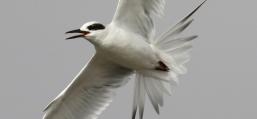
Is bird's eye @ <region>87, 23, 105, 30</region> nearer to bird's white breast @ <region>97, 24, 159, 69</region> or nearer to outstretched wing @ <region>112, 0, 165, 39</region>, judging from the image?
bird's white breast @ <region>97, 24, 159, 69</region>

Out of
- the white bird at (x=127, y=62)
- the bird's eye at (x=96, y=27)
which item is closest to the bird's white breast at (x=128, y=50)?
the white bird at (x=127, y=62)

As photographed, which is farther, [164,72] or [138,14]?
[164,72]

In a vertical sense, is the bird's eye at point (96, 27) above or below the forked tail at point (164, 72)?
above

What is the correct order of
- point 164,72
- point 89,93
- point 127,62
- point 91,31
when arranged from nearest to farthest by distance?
point 91,31 < point 127,62 < point 164,72 < point 89,93

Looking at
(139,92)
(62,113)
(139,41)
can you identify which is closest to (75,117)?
(62,113)

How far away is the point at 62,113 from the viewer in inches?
443

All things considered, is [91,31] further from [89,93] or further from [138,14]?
[89,93]

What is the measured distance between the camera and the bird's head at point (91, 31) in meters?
9.91

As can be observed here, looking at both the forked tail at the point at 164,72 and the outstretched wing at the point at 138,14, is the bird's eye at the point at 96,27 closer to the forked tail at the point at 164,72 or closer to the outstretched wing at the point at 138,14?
the outstretched wing at the point at 138,14

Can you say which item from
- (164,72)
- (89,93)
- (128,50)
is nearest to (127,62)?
(128,50)

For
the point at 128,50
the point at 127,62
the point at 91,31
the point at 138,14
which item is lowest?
the point at 127,62

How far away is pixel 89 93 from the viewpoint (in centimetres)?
1124

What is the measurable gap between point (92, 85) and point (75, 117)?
540 mm

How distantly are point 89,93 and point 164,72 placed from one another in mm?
1222
